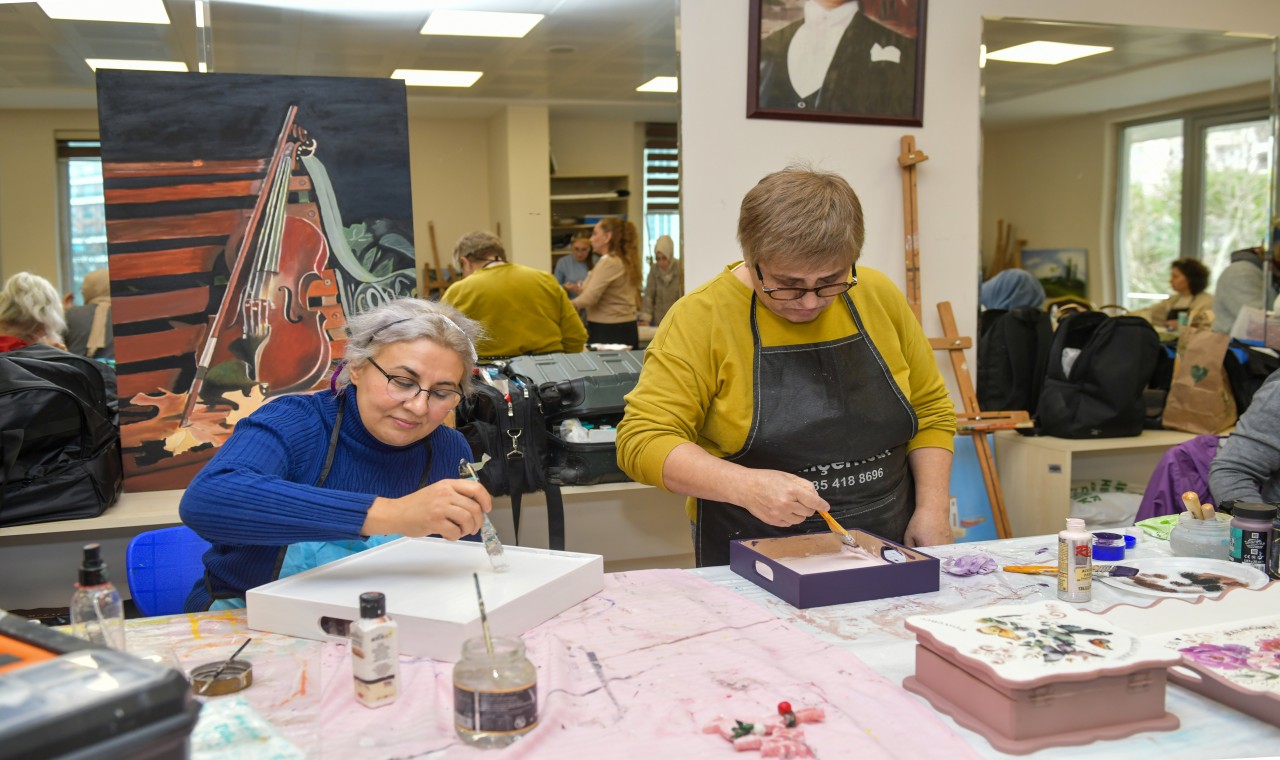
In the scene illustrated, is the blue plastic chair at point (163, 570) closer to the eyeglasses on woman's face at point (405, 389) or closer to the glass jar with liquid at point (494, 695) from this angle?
the eyeglasses on woman's face at point (405, 389)

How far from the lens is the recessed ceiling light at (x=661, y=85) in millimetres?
3545

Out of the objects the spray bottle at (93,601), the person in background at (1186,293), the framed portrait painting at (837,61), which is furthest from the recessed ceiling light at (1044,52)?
→ the spray bottle at (93,601)

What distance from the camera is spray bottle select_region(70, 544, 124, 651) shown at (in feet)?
4.65

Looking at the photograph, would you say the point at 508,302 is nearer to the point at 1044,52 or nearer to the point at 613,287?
the point at 613,287

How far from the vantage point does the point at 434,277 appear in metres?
3.47

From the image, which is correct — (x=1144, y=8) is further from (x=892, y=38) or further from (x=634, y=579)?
(x=634, y=579)

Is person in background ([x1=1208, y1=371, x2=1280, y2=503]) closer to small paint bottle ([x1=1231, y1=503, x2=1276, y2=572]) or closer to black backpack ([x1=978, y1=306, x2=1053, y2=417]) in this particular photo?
small paint bottle ([x1=1231, y1=503, x2=1276, y2=572])

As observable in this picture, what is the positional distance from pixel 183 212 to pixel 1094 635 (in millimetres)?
2831

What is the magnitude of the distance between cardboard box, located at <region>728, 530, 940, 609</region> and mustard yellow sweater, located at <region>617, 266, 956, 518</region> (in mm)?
268

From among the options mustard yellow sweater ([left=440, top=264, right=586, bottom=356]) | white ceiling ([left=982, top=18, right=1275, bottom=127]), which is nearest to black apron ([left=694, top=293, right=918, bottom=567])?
mustard yellow sweater ([left=440, top=264, right=586, bottom=356])

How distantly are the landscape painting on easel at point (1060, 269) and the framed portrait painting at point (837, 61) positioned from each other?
0.84 meters

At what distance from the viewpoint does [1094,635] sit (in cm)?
140

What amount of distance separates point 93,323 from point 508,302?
1357 millimetres

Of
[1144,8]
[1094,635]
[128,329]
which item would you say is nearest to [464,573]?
[1094,635]
